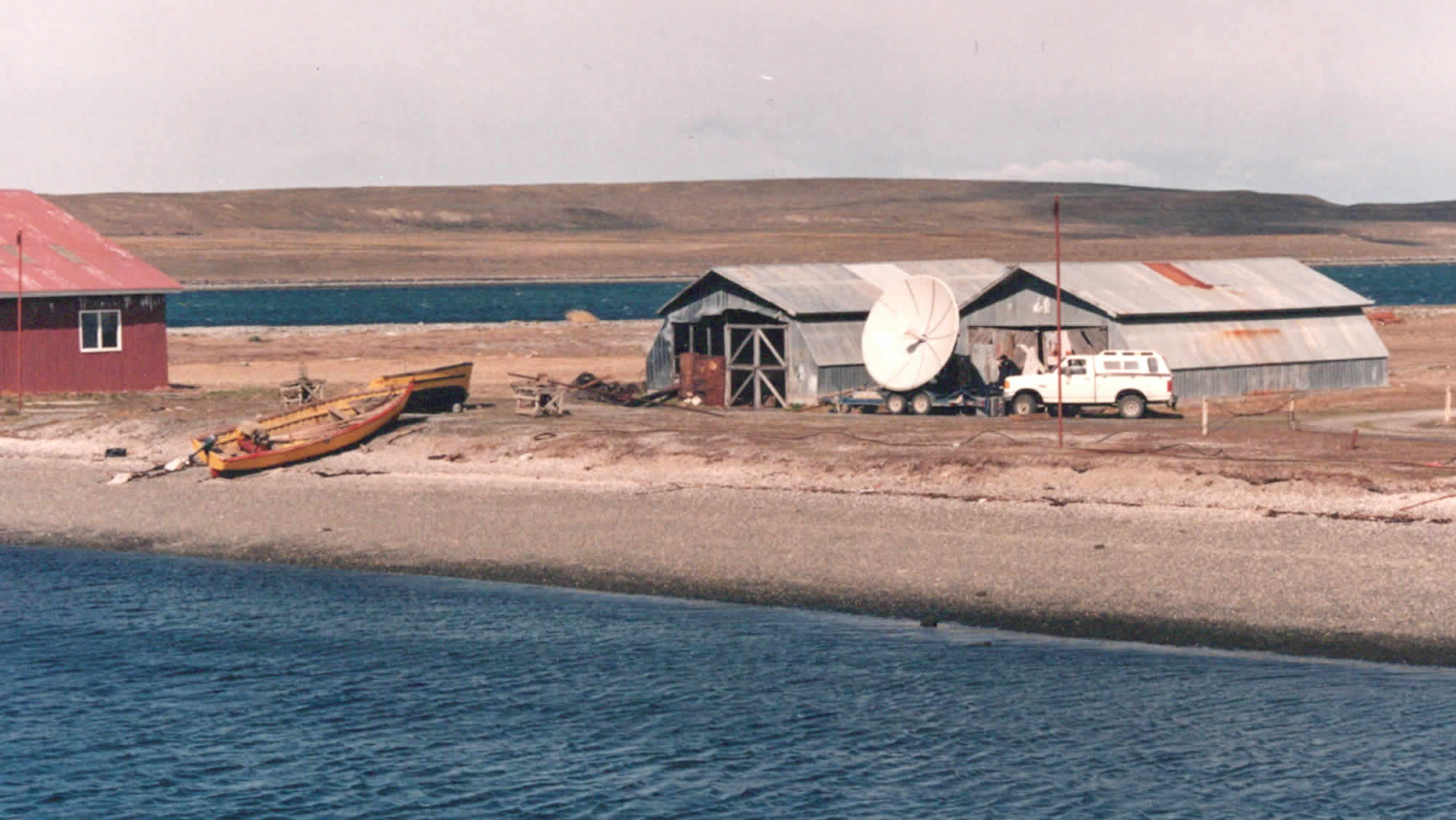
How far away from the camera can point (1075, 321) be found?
48406 millimetres

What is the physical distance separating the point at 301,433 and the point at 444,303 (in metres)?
119

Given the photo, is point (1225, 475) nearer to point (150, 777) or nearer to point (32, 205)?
Answer: point (150, 777)

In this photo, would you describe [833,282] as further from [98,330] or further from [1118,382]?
[98,330]

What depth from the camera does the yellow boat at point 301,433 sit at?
4022cm

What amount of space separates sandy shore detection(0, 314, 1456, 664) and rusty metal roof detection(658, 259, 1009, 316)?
5.08 meters

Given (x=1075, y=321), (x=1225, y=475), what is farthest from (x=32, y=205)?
(x=1225, y=475)

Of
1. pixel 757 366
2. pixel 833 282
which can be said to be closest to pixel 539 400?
pixel 757 366

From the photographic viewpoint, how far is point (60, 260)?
53.6 m

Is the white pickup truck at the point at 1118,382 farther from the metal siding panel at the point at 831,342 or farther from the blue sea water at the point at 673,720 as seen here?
the blue sea water at the point at 673,720

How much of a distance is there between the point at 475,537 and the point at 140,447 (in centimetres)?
1532

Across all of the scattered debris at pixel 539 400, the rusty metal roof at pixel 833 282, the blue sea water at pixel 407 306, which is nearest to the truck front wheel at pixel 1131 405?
the rusty metal roof at pixel 833 282

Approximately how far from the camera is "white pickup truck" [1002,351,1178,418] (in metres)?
44.5

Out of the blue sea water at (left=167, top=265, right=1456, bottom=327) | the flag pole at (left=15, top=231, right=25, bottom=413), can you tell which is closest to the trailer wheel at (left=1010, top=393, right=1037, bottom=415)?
the flag pole at (left=15, top=231, right=25, bottom=413)

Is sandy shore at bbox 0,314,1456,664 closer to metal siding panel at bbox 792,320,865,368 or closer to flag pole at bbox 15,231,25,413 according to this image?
flag pole at bbox 15,231,25,413
